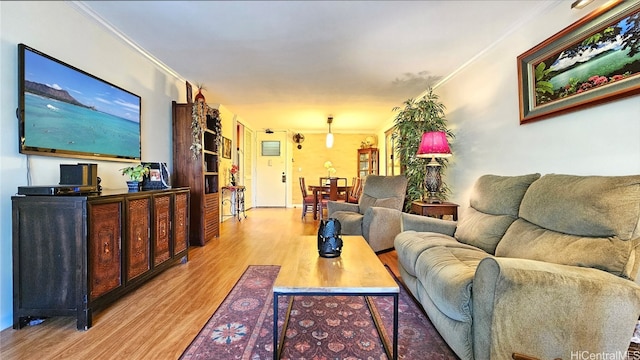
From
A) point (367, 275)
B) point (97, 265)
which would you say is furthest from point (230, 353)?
point (97, 265)

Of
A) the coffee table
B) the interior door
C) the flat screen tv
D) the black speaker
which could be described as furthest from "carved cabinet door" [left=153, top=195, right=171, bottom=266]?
the interior door

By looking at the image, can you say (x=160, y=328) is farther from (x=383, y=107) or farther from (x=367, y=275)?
(x=383, y=107)

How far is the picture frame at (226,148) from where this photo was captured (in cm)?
534

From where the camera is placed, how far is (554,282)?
3.66ft

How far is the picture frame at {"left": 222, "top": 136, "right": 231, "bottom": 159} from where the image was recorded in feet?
17.5

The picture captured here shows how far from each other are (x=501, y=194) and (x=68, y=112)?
3.20m

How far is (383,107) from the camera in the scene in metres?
5.38

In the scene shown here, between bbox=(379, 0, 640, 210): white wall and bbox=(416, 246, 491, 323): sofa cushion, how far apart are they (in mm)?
951

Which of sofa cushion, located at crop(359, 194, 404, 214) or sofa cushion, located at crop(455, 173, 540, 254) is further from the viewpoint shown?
sofa cushion, located at crop(359, 194, 404, 214)

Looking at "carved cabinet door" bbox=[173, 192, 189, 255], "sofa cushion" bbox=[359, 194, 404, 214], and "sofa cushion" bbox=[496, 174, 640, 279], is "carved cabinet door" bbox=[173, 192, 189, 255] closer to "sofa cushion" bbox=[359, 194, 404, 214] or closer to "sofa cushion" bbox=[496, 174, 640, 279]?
"sofa cushion" bbox=[359, 194, 404, 214]

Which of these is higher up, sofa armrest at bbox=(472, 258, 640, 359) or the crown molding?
the crown molding

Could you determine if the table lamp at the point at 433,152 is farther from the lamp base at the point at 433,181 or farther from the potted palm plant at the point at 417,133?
the potted palm plant at the point at 417,133

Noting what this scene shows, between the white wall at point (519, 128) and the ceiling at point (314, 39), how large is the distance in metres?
0.17

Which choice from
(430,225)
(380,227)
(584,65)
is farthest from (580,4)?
(380,227)
